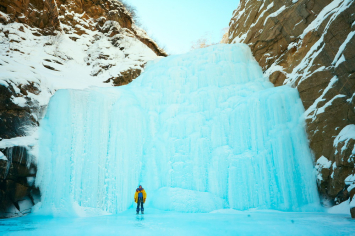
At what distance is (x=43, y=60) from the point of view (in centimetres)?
1115

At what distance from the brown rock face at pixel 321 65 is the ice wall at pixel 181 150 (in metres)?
0.45

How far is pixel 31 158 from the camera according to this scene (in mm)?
7082

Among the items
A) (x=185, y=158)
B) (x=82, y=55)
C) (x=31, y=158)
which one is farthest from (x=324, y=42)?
(x=82, y=55)

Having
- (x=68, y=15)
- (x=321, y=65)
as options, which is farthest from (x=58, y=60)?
(x=321, y=65)

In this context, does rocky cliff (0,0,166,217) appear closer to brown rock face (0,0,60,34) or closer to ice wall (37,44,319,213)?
brown rock face (0,0,60,34)

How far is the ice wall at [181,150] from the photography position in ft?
23.9

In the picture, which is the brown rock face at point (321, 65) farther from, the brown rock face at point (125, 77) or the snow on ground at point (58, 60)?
the snow on ground at point (58, 60)

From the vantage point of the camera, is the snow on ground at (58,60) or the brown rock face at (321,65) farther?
the snow on ground at (58,60)

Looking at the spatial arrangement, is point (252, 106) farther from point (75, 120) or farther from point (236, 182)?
point (75, 120)

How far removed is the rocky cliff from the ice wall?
0.53m

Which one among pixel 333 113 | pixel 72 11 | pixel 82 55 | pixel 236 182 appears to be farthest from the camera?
pixel 72 11

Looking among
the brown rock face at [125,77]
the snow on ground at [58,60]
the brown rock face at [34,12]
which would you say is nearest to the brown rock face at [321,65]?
the brown rock face at [125,77]

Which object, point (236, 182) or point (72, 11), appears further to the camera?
point (72, 11)

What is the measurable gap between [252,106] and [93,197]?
19.0 feet
